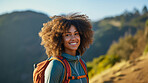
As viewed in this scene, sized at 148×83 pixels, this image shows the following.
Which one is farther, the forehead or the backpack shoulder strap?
the forehead

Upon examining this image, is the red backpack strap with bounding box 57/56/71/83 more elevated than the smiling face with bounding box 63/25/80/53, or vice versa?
the smiling face with bounding box 63/25/80/53

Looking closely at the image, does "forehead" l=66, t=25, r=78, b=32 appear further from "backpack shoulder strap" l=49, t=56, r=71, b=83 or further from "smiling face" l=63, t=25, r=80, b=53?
"backpack shoulder strap" l=49, t=56, r=71, b=83

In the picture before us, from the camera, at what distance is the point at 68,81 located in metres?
1.77

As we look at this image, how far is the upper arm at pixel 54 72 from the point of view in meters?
1.66

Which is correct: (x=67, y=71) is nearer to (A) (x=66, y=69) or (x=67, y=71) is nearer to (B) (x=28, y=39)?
(A) (x=66, y=69)

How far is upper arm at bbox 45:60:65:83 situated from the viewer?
1663 mm

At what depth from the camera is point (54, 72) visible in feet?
5.48

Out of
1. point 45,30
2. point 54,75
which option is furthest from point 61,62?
point 45,30

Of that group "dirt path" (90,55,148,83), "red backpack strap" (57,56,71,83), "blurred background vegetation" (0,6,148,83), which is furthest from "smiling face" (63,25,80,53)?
"blurred background vegetation" (0,6,148,83)

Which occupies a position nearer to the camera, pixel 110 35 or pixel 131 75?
pixel 131 75

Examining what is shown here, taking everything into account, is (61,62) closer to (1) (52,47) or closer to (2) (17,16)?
(1) (52,47)

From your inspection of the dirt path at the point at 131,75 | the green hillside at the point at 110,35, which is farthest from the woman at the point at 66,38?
the green hillside at the point at 110,35

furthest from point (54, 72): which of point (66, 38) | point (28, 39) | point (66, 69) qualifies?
point (28, 39)

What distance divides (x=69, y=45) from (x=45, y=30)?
0.38 m
